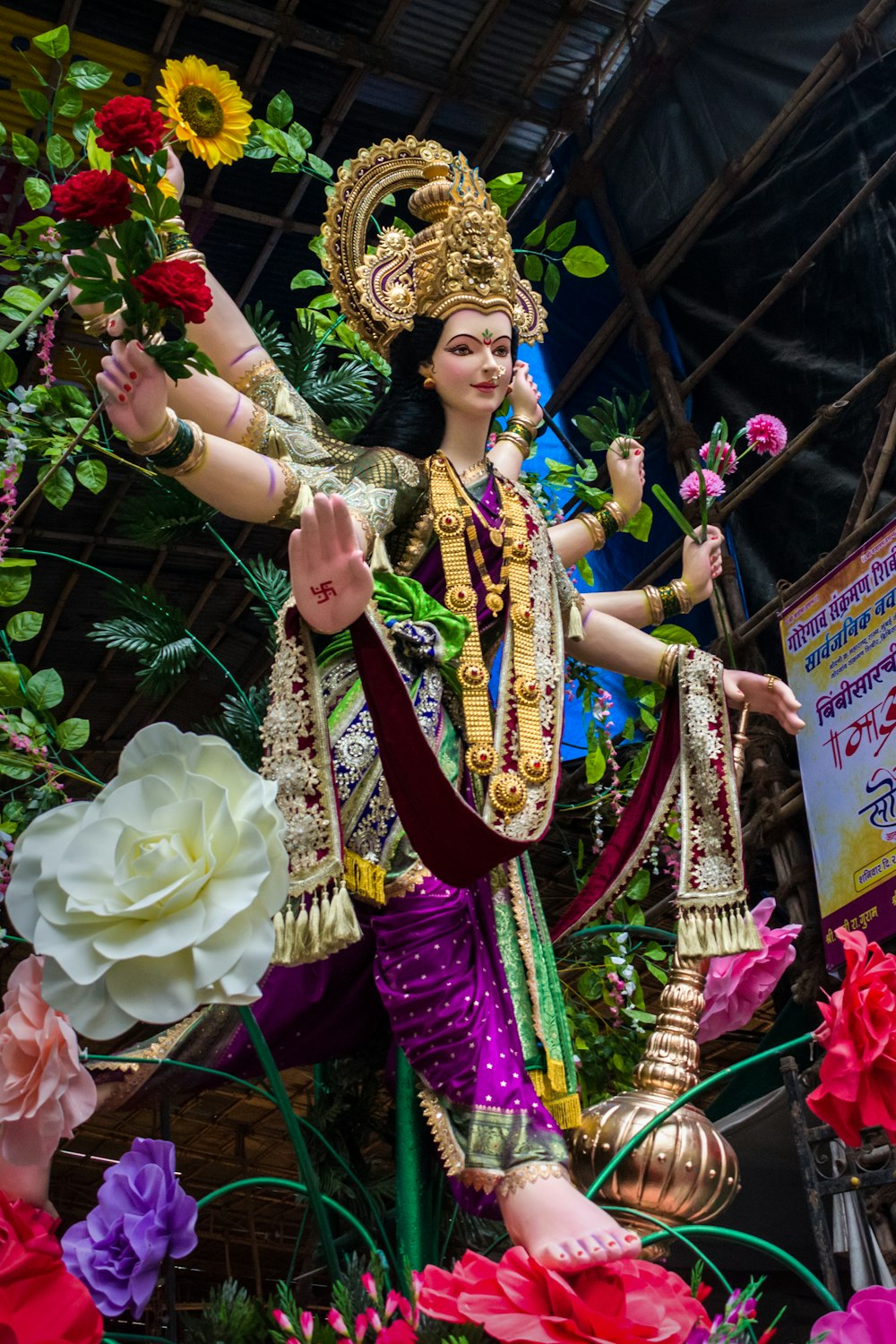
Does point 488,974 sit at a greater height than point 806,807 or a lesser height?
lesser

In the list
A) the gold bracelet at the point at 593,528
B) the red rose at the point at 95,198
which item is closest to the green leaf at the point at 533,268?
the gold bracelet at the point at 593,528

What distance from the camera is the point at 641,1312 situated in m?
1.28

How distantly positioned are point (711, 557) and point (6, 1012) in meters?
1.46

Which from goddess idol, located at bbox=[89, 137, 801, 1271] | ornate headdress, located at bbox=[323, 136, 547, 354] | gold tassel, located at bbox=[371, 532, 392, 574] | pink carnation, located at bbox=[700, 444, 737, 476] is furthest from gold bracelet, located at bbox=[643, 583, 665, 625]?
gold tassel, located at bbox=[371, 532, 392, 574]

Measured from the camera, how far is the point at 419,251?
2260 mm

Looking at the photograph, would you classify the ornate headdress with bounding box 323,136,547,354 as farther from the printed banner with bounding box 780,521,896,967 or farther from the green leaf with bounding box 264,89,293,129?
the printed banner with bounding box 780,521,896,967

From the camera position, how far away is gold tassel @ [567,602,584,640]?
223cm

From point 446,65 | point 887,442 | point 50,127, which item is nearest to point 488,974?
point 50,127

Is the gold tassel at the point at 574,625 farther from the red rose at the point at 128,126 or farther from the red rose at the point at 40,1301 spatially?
the red rose at the point at 40,1301

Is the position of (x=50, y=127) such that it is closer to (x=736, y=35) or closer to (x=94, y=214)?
(x=94, y=214)

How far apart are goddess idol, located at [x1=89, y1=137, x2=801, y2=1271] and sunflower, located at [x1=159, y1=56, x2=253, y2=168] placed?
197mm

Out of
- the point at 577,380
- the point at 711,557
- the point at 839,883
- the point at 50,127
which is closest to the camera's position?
the point at 50,127

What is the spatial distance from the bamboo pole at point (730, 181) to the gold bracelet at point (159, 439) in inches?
120

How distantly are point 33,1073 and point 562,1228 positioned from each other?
0.60m
